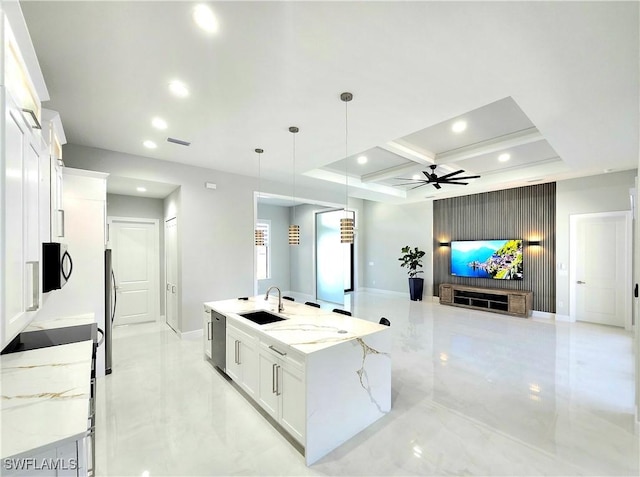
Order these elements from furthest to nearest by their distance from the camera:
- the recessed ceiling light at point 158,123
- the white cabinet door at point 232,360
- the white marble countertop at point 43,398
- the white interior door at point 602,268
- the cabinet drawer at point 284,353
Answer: the white interior door at point 602,268 → the recessed ceiling light at point 158,123 → the white cabinet door at point 232,360 → the cabinet drawer at point 284,353 → the white marble countertop at point 43,398

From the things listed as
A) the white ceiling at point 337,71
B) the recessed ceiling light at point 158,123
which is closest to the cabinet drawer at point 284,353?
the white ceiling at point 337,71

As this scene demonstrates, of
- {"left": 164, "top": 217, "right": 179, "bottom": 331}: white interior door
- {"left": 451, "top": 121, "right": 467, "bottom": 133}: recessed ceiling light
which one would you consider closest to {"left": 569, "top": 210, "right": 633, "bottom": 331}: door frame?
{"left": 451, "top": 121, "right": 467, "bottom": 133}: recessed ceiling light

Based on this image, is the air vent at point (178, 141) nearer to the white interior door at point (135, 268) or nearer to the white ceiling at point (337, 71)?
the white ceiling at point (337, 71)

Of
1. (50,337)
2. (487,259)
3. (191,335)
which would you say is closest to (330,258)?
(487,259)

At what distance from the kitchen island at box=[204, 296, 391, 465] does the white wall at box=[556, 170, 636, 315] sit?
5.58 meters

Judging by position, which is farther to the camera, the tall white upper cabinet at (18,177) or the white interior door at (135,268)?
the white interior door at (135,268)

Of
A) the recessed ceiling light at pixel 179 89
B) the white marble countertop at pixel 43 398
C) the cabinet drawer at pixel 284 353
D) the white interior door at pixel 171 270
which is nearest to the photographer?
the white marble countertop at pixel 43 398

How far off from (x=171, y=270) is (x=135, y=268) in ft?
3.40

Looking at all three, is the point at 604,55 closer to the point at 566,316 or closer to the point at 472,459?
the point at 472,459

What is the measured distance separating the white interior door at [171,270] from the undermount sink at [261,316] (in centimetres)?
250

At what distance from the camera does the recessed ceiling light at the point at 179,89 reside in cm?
250

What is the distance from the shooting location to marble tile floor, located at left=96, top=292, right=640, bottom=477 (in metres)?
2.07

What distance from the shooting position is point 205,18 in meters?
1.79

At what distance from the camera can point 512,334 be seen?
505 centimetres
